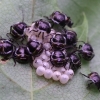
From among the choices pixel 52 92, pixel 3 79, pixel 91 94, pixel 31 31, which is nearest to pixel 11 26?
pixel 31 31

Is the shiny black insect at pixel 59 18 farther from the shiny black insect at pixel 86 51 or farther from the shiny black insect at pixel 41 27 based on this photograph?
the shiny black insect at pixel 86 51

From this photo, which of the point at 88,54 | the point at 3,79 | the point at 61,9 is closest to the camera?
the point at 3,79

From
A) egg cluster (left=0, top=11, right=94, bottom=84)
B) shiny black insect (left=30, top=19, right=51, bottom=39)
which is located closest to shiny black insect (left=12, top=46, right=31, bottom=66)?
egg cluster (left=0, top=11, right=94, bottom=84)

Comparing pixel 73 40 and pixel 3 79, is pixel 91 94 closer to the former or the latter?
pixel 73 40

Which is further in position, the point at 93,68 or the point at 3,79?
the point at 93,68

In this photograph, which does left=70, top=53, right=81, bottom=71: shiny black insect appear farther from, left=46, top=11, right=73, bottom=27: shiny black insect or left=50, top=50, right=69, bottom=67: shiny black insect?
left=46, top=11, right=73, bottom=27: shiny black insect

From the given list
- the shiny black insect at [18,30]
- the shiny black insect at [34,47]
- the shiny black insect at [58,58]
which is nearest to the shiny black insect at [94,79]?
the shiny black insect at [58,58]

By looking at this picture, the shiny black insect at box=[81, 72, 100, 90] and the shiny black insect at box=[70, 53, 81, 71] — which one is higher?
the shiny black insect at box=[70, 53, 81, 71]

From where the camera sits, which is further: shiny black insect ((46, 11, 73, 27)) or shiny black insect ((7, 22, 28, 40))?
shiny black insect ((46, 11, 73, 27))
